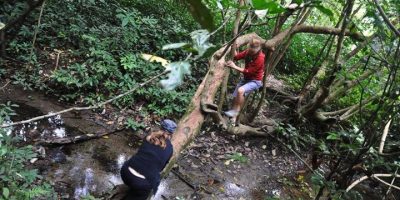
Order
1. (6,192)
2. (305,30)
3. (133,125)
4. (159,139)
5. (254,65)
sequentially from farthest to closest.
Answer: (305,30), (133,125), (254,65), (159,139), (6,192)

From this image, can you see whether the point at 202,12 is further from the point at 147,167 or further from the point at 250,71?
the point at 250,71

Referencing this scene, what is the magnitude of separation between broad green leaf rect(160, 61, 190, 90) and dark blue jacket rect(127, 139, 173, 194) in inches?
129

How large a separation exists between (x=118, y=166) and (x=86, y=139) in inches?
28.0

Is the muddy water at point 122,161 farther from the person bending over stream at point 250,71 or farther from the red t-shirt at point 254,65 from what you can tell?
the red t-shirt at point 254,65

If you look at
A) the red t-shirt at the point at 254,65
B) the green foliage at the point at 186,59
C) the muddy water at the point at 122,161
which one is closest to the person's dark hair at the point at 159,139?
the muddy water at the point at 122,161

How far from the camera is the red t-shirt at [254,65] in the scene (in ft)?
20.0

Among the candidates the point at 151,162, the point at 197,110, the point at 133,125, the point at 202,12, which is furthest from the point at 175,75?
the point at 133,125

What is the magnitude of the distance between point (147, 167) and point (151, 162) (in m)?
0.07

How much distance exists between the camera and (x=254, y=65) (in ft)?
20.3

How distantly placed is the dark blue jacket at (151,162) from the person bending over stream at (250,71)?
2.36 metres

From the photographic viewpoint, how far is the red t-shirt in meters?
6.09

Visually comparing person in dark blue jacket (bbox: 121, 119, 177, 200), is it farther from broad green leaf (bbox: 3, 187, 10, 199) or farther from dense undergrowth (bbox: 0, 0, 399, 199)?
dense undergrowth (bbox: 0, 0, 399, 199)

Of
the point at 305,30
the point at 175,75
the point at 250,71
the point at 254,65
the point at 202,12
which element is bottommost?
the point at 250,71

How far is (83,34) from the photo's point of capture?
7.62m
